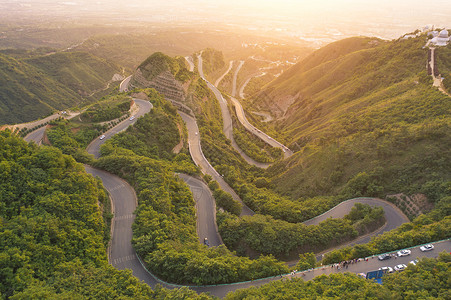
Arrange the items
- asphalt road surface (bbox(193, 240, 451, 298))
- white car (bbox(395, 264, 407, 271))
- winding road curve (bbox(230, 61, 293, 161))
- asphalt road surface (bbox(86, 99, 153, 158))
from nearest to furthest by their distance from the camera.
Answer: asphalt road surface (bbox(193, 240, 451, 298)) < white car (bbox(395, 264, 407, 271)) < asphalt road surface (bbox(86, 99, 153, 158)) < winding road curve (bbox(230, 61, 293, 161))

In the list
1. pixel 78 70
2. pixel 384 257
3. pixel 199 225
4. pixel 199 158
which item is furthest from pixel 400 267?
pixel 78 70

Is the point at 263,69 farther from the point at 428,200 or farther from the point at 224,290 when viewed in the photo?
the point at 224,290

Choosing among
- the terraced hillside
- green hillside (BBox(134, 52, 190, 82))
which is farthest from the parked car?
green hillside (BBox(134, 52, 190, 82))

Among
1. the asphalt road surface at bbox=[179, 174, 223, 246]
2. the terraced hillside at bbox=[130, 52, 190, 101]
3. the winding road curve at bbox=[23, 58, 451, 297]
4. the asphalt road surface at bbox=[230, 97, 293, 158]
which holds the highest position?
the terraced hillside at bbox=[130, 52, 190, 101]

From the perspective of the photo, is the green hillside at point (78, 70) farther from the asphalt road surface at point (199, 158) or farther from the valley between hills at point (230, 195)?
the asphalt road surface at point (199, 158)

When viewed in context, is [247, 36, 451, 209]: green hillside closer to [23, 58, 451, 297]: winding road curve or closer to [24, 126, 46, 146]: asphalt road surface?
[23, 58, 451, 297]: winding road curve

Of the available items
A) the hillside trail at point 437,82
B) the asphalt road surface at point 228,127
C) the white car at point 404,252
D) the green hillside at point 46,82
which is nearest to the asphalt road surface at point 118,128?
the asphalt road surface at point 228,127

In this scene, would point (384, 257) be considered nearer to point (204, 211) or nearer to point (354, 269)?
point (354, 269)
